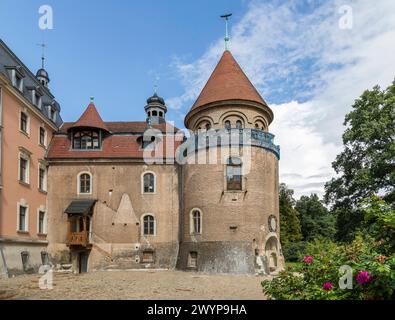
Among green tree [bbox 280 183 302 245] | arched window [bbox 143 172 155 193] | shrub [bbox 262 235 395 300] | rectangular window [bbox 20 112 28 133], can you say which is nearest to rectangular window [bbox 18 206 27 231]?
rectangular window [bbox 20 112 28 133]

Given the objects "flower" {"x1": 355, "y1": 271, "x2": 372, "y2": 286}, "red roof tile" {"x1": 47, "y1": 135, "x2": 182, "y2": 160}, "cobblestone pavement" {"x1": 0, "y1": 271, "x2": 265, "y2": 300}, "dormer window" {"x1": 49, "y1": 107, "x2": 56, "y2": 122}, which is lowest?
"cobblestone pavement" {"x1": 0, "y1": 271, "x2": 265, "y2": 300}

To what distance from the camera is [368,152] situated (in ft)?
76.7

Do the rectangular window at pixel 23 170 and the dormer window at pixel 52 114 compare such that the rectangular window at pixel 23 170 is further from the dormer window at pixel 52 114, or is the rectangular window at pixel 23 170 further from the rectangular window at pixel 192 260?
the rectangular window at pixel 192 260

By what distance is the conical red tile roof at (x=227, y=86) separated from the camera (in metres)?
22.8

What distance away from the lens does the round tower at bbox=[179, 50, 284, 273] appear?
2059 centimetres

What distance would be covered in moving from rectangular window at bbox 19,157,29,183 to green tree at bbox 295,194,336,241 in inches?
1675

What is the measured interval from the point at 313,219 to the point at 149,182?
38.5m

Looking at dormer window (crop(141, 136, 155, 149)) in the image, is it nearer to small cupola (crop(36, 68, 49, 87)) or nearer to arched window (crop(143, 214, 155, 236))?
arched window (crop(143, 214, 155, 236))

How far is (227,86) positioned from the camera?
76.6 ft

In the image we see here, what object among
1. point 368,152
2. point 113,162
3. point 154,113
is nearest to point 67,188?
point 113,162

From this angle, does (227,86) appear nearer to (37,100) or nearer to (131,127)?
(131,127)

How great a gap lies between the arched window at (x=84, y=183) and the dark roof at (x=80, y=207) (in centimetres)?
87

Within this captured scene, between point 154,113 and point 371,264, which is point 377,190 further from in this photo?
point 154,113

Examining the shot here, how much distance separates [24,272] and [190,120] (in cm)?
1404
